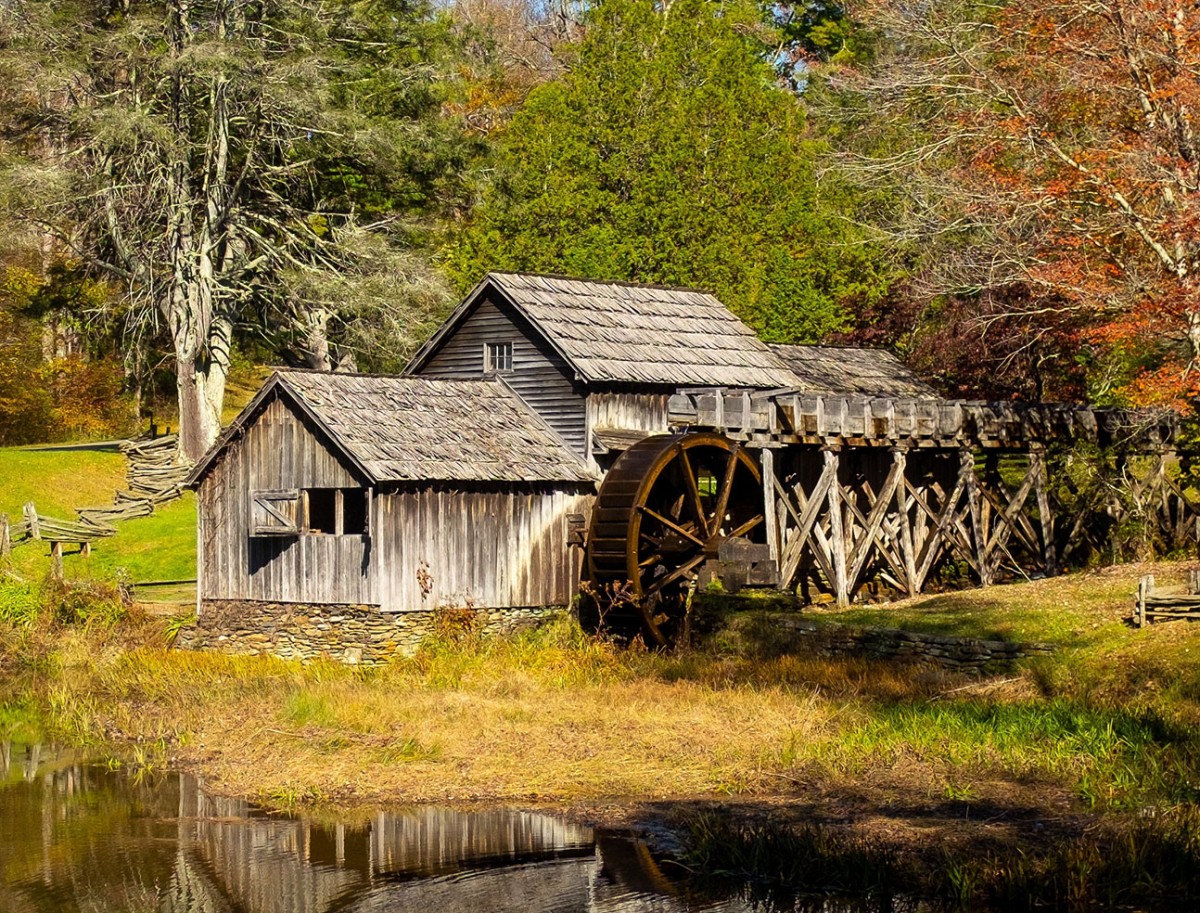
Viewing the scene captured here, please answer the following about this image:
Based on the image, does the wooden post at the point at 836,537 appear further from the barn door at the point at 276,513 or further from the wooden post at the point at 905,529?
the barn door at the point at 276,513

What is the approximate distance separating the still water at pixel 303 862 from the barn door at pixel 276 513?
9.19 meters

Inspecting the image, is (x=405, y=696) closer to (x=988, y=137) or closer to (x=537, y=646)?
(x=537, y=646)

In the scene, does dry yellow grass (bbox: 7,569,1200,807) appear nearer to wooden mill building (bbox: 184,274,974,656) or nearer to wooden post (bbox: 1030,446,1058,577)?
wooden mill building (bbox: 184,274,974,656)

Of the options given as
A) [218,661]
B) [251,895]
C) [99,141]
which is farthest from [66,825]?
[99,141]

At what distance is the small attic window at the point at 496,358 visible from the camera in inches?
1156

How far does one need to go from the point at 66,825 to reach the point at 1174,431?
880 inches

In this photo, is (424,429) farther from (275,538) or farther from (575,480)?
(275,538)

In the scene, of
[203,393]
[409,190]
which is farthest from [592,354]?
[409,190]

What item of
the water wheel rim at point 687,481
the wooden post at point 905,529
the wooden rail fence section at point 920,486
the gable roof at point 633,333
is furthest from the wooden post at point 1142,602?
the gable roof at point 633,333

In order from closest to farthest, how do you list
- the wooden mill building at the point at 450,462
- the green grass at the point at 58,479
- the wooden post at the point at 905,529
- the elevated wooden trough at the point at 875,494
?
the wooden mill building at the point at 450,462 < the elevated wooden trough at the point at 875,494 < the wooden post at the point at 905,529 < the green grass at the point at 58,479

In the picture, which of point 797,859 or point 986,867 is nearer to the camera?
point 986,867

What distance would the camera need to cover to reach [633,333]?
1169 inches

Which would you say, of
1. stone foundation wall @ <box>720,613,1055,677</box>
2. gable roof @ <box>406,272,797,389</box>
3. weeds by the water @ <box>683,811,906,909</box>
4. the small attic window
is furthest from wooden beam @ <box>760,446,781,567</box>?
weeds by the water @ <box>683,811,906,909</box>

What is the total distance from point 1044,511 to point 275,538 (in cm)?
1377
